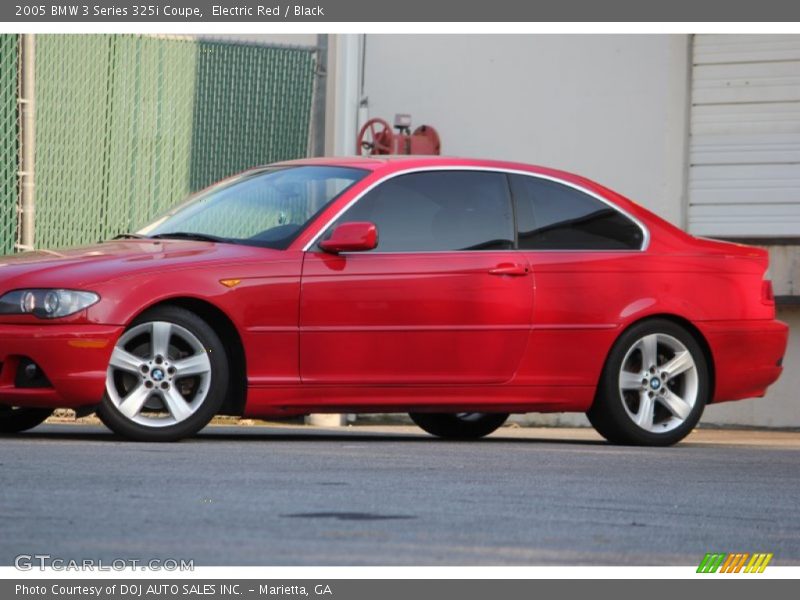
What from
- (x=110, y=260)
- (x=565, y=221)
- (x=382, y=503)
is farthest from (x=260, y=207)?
(x=382, y=503)

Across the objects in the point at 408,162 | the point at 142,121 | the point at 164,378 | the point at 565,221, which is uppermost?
the point at 142,121

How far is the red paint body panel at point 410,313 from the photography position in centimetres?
868

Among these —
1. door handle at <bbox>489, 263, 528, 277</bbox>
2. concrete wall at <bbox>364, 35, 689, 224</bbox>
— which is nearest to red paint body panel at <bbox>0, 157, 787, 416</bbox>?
door handle at <bbox>489, 263, 528, 277</bbox>

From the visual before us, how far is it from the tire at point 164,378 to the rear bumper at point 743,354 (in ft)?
9.33

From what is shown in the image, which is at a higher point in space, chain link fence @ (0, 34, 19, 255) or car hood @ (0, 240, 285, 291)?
chain link fence @ (0, 34, 19, 255)

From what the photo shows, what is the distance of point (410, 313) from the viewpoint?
9.40 metres

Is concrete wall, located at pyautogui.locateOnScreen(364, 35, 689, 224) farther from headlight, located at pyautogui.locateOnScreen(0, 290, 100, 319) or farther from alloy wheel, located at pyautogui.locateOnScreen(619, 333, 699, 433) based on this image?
headlight, located at pyautogui.locateOnScreen(0, 290, 100, 319)

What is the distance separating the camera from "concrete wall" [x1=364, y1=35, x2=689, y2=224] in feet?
51.9

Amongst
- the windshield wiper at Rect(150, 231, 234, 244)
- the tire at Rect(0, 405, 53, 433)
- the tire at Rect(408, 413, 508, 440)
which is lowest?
the tire at Rect(408, 413, 508, 440)

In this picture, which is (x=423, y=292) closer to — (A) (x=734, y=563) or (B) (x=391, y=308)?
(B) (x=391, y=308)

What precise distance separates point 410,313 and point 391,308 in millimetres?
112

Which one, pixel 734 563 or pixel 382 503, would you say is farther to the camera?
pixel 382 503
